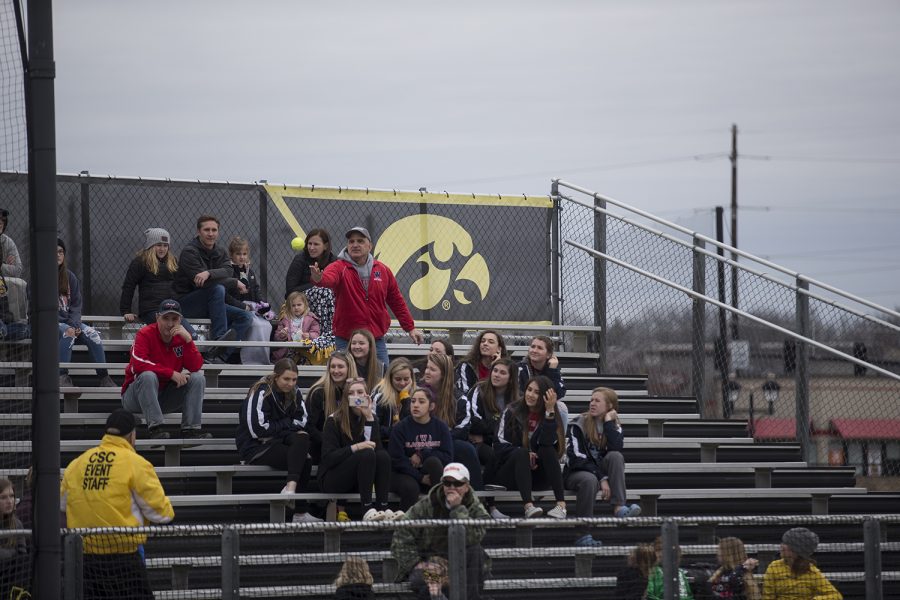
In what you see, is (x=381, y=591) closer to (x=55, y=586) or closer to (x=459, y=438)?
(x=55, y=586)

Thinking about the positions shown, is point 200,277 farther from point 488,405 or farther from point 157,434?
point 488,405

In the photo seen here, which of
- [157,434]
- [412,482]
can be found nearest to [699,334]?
[412,482]

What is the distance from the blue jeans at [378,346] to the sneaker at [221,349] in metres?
1.02

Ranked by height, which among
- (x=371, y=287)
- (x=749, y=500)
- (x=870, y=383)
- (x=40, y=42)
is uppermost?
(x=40, y=42)

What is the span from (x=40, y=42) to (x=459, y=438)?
4.88 m

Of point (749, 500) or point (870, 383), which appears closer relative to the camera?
point (749, 500)

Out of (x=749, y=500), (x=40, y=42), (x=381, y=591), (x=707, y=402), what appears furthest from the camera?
(x=707, y=402)

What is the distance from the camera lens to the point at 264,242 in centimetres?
1279

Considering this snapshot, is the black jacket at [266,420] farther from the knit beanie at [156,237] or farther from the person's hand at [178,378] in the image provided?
the knit beanie at [156,237]

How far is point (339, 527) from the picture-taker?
7.16 metres

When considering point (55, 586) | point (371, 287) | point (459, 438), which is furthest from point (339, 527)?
point (371, 287)

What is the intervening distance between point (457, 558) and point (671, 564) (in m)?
1.25

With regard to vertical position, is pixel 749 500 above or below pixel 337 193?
below

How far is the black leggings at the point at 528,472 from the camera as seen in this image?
9.58 m
